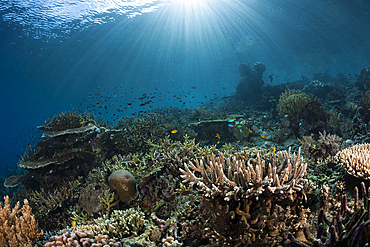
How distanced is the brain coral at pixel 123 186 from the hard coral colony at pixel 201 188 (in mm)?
27

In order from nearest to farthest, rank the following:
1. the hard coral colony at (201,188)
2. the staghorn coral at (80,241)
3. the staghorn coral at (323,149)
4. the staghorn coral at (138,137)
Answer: the hard coral colony at (201,188)
the staghorn coral at (80,241)
the staghorn coral at (323,149)
the staghorn coral at (138,137)

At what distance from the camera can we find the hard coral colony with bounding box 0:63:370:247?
2.20m

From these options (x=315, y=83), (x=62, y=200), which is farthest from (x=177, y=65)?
(x=62, y=200)

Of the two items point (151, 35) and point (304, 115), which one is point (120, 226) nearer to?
point (304, 115)

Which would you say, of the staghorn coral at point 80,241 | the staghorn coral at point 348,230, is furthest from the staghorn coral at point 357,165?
the staghorn coral at point 80,241

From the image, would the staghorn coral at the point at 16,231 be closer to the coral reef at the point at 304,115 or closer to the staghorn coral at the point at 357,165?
the staghorn coral at the point at 357,165

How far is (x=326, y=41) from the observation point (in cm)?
3025

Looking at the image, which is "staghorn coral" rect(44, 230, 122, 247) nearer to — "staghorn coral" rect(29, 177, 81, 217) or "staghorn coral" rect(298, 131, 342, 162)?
"staghorn coral" rect(29, 177, 81, 217)

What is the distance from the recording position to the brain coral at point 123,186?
436 centimetres

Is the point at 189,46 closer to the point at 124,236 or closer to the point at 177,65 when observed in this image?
the point at 177,65

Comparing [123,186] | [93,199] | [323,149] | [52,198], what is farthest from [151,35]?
[323,149]

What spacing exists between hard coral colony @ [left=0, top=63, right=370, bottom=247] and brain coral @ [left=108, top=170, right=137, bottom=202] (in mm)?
27

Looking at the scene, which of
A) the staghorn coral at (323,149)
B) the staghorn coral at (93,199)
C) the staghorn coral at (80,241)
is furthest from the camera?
the staghorn coral at (323,149)

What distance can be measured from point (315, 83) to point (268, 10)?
14.6m
